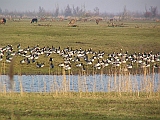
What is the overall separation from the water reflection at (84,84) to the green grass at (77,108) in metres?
2.58

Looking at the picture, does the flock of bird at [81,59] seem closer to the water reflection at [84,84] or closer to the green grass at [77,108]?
the water reflection at [84,84]

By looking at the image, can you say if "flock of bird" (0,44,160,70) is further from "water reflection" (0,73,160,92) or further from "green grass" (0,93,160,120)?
"green grass" (0,93,160,120)

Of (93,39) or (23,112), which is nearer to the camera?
(23,112)

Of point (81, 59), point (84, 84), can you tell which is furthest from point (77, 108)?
point (81, 59)

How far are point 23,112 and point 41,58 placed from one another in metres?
22.4

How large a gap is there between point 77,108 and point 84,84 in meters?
9.79

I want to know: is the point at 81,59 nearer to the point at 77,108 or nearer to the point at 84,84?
the point at 84,84

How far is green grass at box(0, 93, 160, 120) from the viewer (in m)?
14.7

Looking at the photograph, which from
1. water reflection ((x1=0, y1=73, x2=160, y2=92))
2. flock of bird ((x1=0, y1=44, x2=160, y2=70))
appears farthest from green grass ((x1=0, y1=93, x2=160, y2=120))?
flock of bird ((x1=0, y1=44, x2=160, y2=70))

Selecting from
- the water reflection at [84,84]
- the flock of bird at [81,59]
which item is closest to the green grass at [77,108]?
the water reflection at [84,84]

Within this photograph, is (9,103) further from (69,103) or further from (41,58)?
(41,58)

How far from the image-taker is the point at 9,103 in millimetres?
16984

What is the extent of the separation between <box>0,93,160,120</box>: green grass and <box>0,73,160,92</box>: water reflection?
8.46 ft

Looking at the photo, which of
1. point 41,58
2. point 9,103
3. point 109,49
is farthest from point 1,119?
point 109,49
